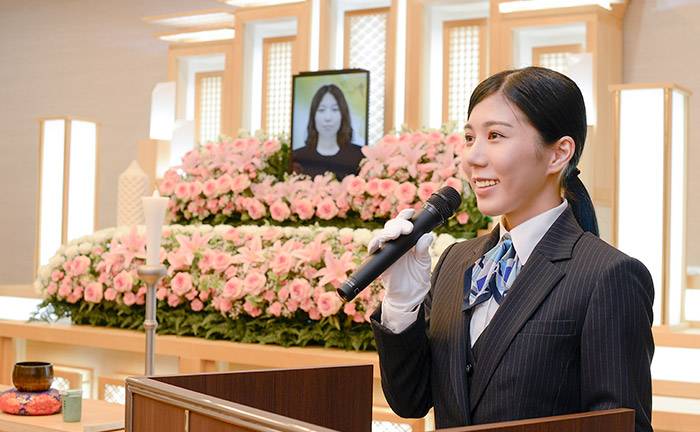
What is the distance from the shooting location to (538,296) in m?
1.33

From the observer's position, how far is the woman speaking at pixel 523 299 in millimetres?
1292

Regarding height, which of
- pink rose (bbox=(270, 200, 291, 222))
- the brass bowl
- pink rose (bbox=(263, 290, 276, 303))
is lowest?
the brass bowl

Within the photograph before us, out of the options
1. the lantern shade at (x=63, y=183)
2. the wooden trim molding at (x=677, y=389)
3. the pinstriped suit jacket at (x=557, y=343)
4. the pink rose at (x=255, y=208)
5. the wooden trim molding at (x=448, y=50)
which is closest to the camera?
the pinstriped suit jacket at (x=557, y=343)

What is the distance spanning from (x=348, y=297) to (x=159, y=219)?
5.41 feet

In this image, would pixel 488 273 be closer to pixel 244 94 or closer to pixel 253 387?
pixel 253 387

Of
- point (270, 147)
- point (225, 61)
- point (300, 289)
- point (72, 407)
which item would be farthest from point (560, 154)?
point (225, 61)

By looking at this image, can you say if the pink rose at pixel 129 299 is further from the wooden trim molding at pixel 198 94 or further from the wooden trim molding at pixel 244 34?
the wooden trim molding at pixel 198 94

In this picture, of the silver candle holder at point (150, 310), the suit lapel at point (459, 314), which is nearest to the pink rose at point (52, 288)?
the silver candle holder at point (150, 310)

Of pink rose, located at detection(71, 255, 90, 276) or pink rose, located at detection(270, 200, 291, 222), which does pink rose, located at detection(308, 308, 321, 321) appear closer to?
pink rose, located at detection(270, 200, 291, 222)

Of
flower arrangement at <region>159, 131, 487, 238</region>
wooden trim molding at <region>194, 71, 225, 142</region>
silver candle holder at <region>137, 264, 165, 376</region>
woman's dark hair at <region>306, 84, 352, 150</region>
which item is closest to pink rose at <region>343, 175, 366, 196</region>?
flower arrangement at <region>159, 131, 487, 238</region>

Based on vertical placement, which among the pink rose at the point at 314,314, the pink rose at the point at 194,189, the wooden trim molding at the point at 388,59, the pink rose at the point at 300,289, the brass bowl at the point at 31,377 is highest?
the wooden trim molding at the point at 388,59

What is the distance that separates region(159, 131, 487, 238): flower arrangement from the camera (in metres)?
3.82

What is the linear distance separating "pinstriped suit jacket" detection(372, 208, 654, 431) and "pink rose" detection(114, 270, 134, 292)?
2729mm

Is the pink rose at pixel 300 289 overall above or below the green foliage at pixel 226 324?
above
